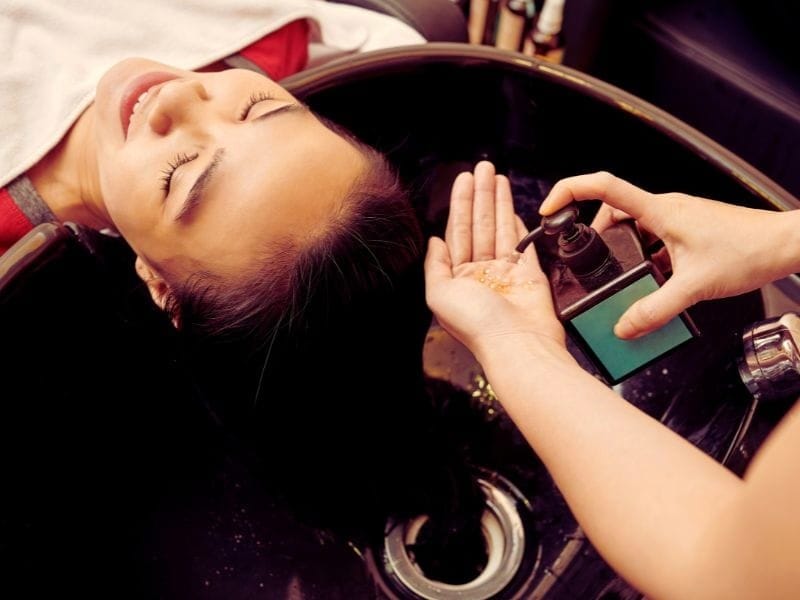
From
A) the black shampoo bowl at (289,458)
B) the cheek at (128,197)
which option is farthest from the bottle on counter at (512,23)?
the cheek at (128,197)

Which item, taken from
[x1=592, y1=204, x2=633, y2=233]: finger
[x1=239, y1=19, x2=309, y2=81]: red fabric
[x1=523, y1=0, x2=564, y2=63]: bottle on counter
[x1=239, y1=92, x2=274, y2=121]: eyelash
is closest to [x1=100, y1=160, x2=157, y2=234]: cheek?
[x1=239, y1=92, x2=274, y2=121]: eyelash

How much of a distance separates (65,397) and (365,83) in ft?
1.74

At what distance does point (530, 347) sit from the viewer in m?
0.58

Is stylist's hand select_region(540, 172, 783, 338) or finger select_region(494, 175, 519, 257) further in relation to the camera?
finger select_region(494, 175, 519, 257)

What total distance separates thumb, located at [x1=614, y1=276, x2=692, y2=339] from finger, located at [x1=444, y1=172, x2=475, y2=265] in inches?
9.2

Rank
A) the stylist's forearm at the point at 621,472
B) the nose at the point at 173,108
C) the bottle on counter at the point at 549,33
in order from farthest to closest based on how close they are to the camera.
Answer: the bottle on counter at the point at 549,33, the nose at the point at 173,108, the stylist's forearm at the point at 621,472

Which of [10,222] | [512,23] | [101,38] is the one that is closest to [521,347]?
[10,222]

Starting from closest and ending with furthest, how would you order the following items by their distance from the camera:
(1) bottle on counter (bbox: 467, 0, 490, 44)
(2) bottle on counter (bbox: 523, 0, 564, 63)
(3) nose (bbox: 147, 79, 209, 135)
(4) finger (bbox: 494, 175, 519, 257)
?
1. (3) nose (bbox: 147, 79, 209, 135)
2. (4) finger (bbox: 494, 175, 519, 257)
3. (2) bottle on counter (bbox: 523, 0, 564, 63)
4. (1) bottle on counter (bbox: 467, 0, 490, 44)

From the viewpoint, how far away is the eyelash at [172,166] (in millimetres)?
651

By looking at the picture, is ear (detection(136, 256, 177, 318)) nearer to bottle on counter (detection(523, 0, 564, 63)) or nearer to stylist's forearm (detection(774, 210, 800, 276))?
stylist's forearm (detection(774, 210, 800, 276))

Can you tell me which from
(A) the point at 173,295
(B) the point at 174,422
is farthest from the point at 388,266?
(B) the point at 174,422

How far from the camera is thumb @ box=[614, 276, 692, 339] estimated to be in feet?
1.86

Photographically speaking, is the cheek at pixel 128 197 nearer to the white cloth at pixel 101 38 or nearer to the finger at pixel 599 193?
the white cloth at pixel 101 38

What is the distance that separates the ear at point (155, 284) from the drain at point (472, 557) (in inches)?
15.8
